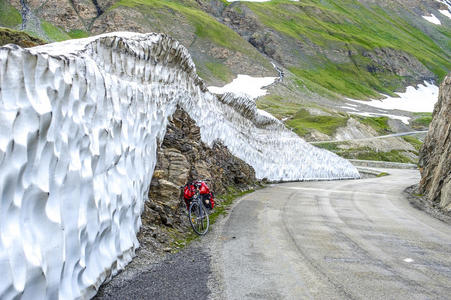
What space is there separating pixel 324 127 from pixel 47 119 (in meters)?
75.4

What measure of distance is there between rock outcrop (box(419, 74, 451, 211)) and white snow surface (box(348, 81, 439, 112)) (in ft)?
420

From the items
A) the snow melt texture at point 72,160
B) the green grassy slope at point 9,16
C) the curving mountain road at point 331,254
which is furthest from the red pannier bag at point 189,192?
the green grassy slope at point 9,16

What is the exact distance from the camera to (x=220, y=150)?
66.7 ft

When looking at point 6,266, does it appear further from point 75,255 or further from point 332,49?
point 332,49

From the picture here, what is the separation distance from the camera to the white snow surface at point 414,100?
15598 centimetres

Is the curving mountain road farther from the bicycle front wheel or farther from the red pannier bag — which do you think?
the red pannier bag

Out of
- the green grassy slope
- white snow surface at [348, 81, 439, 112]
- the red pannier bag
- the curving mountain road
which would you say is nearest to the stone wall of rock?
the red pannier bag

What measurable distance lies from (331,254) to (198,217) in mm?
3537

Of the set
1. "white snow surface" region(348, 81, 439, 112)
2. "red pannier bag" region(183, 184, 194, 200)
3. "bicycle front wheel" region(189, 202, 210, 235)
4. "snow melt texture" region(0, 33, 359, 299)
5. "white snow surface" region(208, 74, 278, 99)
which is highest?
"snow melt texture" region(0, 33, 359, 299)

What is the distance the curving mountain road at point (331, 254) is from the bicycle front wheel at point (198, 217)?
0.53 m

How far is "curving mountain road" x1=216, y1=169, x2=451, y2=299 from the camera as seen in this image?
6.85 meters

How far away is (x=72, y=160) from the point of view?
6.01 m

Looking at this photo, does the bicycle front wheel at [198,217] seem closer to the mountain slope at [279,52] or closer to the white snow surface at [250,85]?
the mountain slope at [279,52]

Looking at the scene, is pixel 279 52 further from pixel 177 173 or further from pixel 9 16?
pixel 177 173
